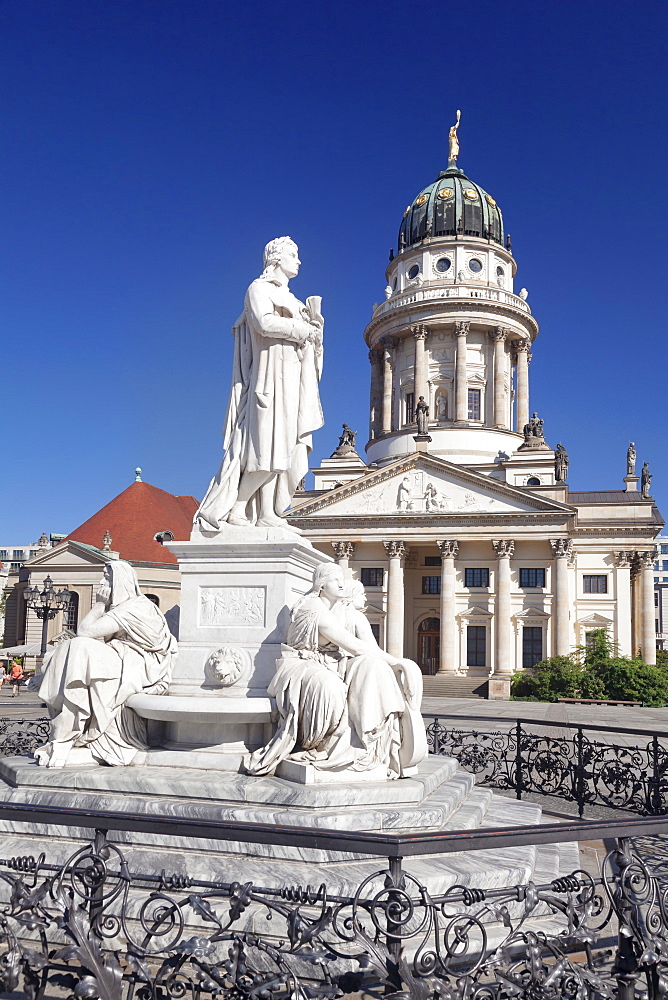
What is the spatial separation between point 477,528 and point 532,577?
433 centimetres

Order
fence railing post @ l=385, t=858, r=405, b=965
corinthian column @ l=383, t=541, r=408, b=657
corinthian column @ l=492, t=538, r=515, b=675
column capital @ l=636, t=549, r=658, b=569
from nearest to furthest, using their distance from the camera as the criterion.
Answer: fence railing post @ l=385, t=858, r=405, b=965, corinthian column @ l=492, t=538, r=515, b=675, column capital @ l=636, t=549, r=658, b=569, corinthian column @ l=383, t=541, r=408, b=657

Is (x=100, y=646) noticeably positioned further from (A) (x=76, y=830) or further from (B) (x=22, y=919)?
(B) (x=22, y=919)

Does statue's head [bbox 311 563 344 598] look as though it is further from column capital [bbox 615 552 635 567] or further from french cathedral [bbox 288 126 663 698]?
column capital [bbox 615 552 635 567]

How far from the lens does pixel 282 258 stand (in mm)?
6707

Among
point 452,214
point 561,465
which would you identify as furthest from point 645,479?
point 452,214

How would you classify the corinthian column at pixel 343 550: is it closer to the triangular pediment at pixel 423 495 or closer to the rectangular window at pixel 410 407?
the triangular pediment at pixel 423 495

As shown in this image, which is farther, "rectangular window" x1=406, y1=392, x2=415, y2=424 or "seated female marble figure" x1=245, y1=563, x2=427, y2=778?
"rectangular window" x1=406, y1=392, x2=415, y2=424

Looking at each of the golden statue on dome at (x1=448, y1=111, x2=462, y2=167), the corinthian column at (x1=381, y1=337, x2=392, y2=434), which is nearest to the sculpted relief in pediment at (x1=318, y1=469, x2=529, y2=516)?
the corinthian column at (x1=381, y1=337, x2=392, y2=434)

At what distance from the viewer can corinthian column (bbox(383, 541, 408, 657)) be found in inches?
1847

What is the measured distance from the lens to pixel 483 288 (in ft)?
185

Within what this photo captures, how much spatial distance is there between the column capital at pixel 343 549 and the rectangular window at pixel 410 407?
1259cm

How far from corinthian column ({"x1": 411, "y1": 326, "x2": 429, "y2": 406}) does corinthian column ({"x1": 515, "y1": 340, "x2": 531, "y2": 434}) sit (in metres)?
7.41

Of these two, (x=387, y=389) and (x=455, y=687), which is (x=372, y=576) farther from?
(x=387, y=389)

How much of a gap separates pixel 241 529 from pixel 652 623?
4549 centimetres
